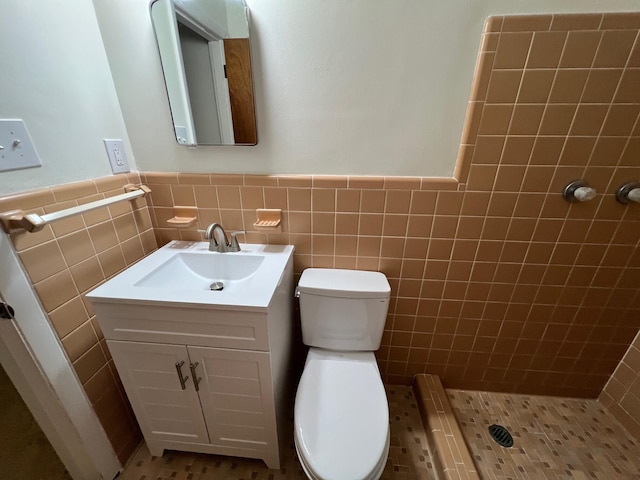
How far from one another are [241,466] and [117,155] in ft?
4.67

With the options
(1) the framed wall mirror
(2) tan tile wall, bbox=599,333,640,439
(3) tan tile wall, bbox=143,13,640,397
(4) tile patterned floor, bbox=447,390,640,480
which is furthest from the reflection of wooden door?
(2) tan tile wall, bbox=599,333,640,439

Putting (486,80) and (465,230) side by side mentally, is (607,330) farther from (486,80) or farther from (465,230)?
(486,80)

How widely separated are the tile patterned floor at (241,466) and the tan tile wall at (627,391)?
100cm

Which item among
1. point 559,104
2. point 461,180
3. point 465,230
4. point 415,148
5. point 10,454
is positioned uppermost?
point 559,104

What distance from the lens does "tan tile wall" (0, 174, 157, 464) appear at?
780mm

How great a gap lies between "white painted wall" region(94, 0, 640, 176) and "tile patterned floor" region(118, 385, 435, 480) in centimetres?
124

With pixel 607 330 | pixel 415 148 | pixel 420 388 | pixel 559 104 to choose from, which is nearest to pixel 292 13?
pixel 415 148

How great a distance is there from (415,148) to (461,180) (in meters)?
0.23

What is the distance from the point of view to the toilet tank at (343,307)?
1066mm

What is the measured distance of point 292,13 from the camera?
2.95 ft

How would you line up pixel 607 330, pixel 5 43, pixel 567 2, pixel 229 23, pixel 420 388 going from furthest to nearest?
pixel 420 388, pixel 607 330, pixel 229 23, pixel 567 2, pixel 5 43

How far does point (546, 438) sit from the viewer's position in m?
1.21

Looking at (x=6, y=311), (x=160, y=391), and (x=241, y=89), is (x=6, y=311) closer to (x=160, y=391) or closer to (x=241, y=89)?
(x=160, y=391)

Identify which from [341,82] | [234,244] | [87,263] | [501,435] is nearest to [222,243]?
[234,244]
